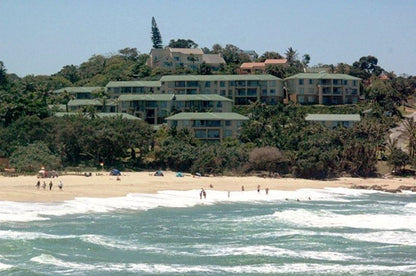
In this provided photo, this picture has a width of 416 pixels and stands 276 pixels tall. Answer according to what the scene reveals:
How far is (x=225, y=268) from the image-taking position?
2997 cm

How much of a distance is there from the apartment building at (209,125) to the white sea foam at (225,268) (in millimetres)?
56924

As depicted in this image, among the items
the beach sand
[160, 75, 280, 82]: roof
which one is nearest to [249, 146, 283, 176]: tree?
the beach sand

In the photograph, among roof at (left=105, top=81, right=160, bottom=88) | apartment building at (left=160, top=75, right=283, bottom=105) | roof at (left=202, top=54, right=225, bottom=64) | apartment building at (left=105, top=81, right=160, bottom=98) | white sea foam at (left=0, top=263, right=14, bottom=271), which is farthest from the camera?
roof at (left=202, top=54, right=225, bottom=64)

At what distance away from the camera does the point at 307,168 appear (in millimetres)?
72125

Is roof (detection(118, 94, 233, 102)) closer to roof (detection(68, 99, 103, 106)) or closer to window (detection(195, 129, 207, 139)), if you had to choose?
roof (detection(68, 99, 103, 106))

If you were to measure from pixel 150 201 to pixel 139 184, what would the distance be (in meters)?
8.28

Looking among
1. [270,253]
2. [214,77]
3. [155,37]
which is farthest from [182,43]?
[270,253]

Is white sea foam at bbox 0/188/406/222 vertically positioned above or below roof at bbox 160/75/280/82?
below

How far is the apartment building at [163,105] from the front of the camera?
96.8 meters

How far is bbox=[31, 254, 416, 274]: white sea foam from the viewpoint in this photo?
96.4 feet

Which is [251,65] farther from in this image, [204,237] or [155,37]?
[204,237]

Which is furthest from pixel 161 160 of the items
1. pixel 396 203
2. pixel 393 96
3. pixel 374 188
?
pixel 393 96

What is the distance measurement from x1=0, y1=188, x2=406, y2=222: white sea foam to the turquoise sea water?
0.08m

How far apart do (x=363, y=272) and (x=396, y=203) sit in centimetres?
2847
